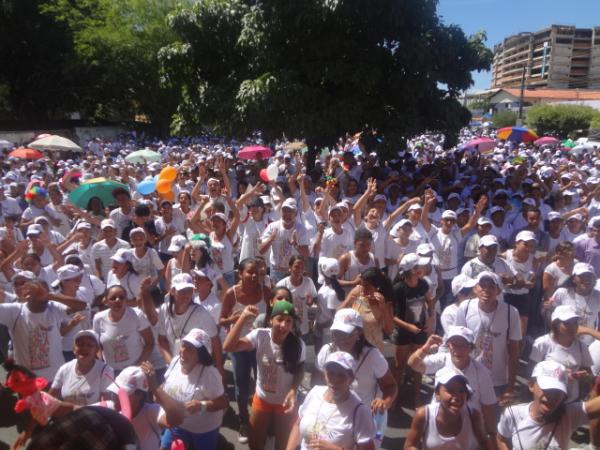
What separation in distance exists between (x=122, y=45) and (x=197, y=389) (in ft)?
104

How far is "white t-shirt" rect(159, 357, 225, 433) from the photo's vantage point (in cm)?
322

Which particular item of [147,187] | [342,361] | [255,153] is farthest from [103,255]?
[255,153]

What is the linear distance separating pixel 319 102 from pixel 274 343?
795 centimetres

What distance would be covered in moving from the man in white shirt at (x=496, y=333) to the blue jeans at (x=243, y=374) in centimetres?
173

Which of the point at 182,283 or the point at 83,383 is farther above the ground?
the point at 182,283

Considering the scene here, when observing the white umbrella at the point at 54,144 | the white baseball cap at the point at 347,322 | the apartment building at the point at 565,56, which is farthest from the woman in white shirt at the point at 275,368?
the apartment building at the point at 565,56

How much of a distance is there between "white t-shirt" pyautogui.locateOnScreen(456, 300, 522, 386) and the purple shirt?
2664 millimetres

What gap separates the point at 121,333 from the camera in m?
3.88

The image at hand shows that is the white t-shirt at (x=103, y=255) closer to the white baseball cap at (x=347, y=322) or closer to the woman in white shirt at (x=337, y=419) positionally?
the white baseball cap at (x=347, y=322)

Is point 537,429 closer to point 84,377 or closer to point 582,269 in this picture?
point 582,269

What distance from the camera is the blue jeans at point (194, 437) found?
321cm

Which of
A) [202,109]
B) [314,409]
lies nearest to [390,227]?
[314,409]

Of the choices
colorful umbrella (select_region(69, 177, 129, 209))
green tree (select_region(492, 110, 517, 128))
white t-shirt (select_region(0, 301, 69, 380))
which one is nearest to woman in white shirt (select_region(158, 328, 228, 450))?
white t-shirt (select_region(0, 301, 69, 380))

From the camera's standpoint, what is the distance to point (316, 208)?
7.46 meters
